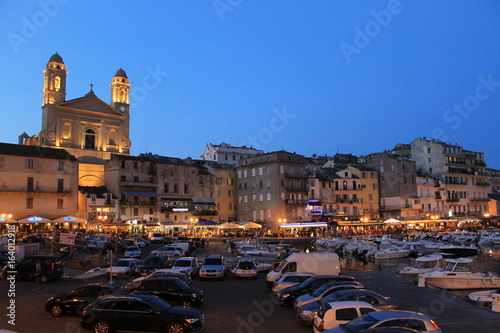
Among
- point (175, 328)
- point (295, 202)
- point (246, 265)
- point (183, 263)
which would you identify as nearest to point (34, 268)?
point (183, 263)

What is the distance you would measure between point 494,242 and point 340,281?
4816 cm

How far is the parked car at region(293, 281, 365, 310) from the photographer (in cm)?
1683

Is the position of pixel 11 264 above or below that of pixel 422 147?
below

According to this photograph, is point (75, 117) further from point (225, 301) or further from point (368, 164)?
point (225, 301)

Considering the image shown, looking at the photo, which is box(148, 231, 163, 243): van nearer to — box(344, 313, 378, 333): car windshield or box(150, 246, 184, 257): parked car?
box(150, 246, 184, 257): parked car

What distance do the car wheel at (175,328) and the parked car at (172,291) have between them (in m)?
4.02

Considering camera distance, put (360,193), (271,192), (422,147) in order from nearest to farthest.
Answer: (271,192) → (360,193) → (422,147)

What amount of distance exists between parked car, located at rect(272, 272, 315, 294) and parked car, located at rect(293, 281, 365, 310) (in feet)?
9.39

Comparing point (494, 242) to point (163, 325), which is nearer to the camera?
point (163, 325)

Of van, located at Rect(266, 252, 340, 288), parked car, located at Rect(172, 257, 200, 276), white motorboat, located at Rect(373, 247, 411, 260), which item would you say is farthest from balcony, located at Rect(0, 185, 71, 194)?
van, located at Rect(266, 252, 340, 288)

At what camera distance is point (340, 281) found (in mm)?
19156

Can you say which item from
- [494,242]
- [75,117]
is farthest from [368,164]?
[75,117]

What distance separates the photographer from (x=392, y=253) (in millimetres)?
48594

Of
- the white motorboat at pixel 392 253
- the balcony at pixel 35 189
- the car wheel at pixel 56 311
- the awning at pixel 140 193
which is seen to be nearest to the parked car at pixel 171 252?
the car wheel at pixel 56 311
